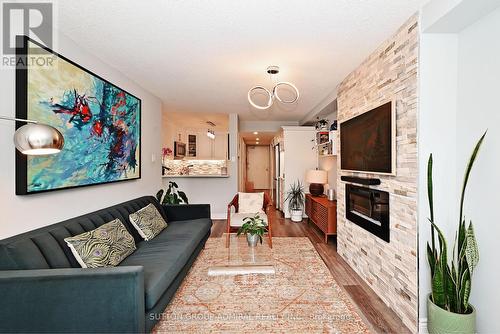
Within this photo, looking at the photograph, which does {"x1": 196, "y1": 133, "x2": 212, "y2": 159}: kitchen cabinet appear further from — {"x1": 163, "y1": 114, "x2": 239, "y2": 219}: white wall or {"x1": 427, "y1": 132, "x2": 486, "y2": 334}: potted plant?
{"x1": 427, "y1": 132, "x2": 486, "y2": 334}: potted plant

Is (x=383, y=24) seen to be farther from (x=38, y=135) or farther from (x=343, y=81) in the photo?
(x=38, y=135)

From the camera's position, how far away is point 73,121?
216cm

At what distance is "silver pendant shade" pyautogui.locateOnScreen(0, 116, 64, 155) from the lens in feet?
4.07

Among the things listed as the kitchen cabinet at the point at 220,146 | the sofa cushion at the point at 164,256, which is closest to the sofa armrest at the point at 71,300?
the sofa cushion at the point at 164,256

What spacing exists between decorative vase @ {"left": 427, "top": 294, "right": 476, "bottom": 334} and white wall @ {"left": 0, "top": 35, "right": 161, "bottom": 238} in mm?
2923

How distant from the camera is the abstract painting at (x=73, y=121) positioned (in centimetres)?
175

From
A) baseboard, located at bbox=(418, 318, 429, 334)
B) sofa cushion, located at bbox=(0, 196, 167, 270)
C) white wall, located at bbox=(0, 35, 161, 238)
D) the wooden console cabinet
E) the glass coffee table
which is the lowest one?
baseboard, located at bbox=(418, 318, 429, 334)

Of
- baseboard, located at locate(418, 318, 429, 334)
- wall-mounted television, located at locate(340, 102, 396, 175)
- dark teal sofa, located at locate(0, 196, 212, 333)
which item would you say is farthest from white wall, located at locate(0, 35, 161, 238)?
baseboard, located at locate(418, 318, 429, 334)

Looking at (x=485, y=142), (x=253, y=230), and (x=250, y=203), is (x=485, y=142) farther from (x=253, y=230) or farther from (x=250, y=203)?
(x=250, y=203)

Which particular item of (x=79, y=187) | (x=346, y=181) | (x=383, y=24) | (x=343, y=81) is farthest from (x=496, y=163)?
(x=79, y=187)

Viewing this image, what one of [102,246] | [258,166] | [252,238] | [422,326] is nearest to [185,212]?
[252,238]

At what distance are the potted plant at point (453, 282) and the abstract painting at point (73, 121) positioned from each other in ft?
9.35

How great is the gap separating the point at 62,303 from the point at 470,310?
2.54 meters

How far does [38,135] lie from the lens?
4.12 ft
